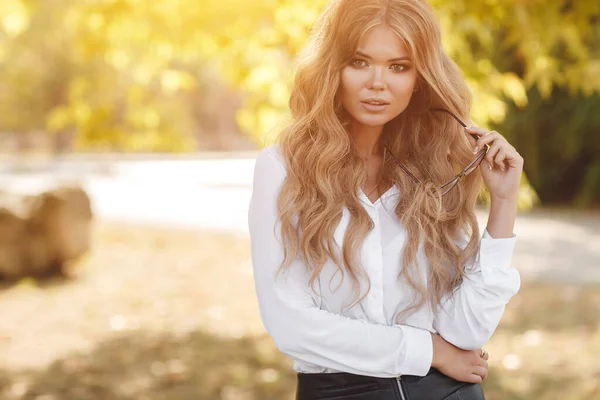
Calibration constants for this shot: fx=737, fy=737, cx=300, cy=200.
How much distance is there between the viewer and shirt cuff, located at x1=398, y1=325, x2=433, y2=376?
5.42 feet

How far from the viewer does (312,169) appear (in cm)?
173

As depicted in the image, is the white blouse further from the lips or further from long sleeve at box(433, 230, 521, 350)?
the lips

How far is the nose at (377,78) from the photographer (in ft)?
5.59

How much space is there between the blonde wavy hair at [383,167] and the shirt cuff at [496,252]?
51 mm

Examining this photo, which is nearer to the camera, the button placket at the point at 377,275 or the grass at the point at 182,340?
the button placket at the point at 377,275

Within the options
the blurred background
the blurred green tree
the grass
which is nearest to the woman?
the blurred background

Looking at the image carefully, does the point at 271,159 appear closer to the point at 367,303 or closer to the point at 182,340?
the point at 367,303

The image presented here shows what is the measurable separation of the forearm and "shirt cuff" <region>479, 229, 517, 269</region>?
0.02 metres

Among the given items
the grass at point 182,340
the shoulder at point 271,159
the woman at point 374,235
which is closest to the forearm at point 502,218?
the woman at point 374,235

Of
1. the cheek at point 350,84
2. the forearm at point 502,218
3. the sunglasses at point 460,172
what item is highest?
the cheek at point 350,84

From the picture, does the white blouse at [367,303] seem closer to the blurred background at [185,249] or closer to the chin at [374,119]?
the chin at [374,119]

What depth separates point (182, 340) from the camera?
5.80 meters

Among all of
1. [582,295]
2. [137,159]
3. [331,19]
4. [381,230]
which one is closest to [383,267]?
[381,230]

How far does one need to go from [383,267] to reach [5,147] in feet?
130
